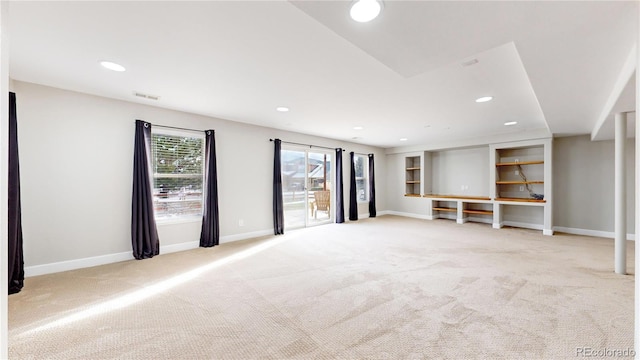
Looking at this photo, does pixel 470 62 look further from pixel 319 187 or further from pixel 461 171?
pixel 461 171

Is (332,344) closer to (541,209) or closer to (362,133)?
(362,133)

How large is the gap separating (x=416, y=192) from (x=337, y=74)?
6563 mm

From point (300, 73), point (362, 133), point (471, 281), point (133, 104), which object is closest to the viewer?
point (300, 73)

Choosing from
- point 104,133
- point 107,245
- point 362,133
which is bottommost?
point 107,245

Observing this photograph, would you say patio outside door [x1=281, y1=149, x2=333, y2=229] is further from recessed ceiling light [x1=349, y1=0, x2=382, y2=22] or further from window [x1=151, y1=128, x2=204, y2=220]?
recessed ceiling light [x1=349, y1=0, x2=382, y2=22]

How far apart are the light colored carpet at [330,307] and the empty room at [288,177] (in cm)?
2

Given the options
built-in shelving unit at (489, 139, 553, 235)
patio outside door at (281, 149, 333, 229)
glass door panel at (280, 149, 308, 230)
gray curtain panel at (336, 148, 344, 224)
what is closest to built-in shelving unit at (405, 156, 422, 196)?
built-in shelving unit at (489, 139, 553, 235)

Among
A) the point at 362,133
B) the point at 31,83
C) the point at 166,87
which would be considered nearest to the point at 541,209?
the point at 362,133

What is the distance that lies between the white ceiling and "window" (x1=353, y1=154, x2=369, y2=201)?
3850 millimetres

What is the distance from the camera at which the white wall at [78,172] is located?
308 centimetres

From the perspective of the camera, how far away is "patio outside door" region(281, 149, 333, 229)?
5930 mm

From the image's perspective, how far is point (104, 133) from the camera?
3551 mm

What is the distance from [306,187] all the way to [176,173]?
2849mm

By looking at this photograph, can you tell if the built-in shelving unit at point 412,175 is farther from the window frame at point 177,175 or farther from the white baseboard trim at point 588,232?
the window frame at point 177,175
